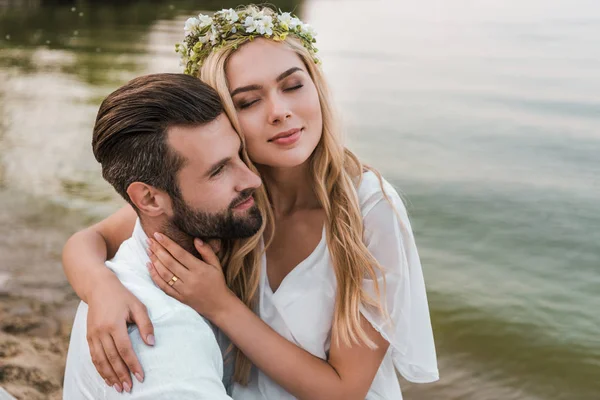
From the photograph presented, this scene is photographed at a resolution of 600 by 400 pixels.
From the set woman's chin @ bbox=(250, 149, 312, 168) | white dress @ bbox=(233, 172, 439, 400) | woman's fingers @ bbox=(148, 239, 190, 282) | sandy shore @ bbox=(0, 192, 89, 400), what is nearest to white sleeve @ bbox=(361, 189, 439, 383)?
white dress @ bbox=(233, 172, 439, 400)

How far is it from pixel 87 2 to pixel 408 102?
12.8 meters

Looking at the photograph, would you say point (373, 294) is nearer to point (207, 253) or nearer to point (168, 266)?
point (207, 253)

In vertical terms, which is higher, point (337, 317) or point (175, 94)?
point (175, 94)

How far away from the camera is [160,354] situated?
2.00 meters

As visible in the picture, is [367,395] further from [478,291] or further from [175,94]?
[478,291]

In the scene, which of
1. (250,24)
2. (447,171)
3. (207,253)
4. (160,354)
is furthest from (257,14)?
(447,171)

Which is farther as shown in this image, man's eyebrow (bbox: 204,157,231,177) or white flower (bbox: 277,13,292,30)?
white flower (bbox: 277,13,292,30)

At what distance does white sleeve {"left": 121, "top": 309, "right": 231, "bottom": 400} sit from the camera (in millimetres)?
1923

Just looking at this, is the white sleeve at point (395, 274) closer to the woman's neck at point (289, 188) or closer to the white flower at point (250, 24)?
the woman's neck at point (289, 188)

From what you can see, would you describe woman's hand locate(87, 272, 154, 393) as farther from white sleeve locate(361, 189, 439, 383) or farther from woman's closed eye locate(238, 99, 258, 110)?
white sleeve locate(361, 189, 439, 383)

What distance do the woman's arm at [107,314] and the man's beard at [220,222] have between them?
273 mm

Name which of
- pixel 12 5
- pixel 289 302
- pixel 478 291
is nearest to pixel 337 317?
pixel 289 302

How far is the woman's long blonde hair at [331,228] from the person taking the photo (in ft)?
8.45

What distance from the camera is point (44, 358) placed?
4207mm
